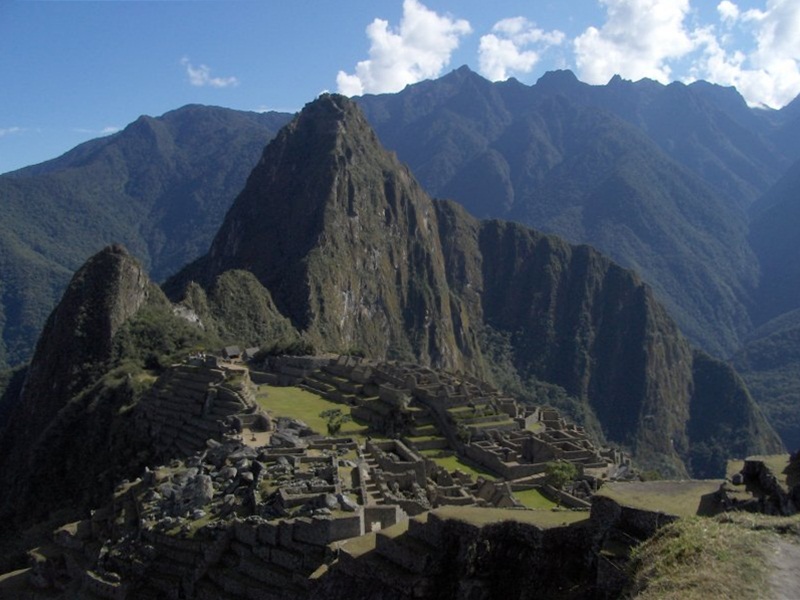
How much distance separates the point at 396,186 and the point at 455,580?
524 feet

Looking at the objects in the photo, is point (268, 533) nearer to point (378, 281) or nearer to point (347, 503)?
point (347, 503)

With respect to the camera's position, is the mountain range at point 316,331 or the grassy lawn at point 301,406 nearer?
the grassy lawn at point 301,406

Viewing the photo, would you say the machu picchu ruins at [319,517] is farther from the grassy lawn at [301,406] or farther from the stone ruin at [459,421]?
the grassy lawn at [301,406]

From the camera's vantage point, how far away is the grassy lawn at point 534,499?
119 feet

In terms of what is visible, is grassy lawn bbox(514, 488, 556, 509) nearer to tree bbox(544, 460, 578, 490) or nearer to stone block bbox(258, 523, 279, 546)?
tree bbox(544, 460, 578, 490)

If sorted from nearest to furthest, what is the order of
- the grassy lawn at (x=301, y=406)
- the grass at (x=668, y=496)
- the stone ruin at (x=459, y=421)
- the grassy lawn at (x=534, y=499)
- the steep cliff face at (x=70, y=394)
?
the grass at (x=668, y=496) < the grassy lawn at (x=534, y=499) < the stone ruin at (x=459, y=421) < the grassy lawn at (x=301, y=406) < the steep cliff face at (x=70, y=394)

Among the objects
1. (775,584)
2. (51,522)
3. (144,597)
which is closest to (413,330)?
(51,522)

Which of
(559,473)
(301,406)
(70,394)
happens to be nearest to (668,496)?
(559,473)

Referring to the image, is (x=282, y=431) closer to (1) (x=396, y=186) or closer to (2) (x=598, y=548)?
(2) (x=598, y=548)

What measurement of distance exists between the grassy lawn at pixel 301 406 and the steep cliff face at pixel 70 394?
10.3 m

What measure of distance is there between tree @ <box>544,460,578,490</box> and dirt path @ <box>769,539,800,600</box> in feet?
97.8

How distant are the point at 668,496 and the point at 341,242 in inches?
5158

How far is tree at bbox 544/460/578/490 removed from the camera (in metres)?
40.6

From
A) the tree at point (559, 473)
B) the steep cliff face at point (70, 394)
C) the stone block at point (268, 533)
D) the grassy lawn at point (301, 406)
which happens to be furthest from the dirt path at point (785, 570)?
the steep cliff face at point (70, 394)
